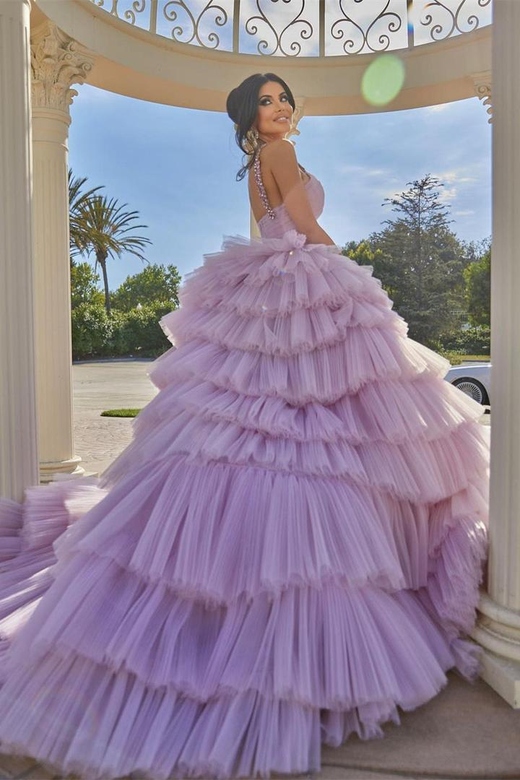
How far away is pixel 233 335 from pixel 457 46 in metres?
3.88

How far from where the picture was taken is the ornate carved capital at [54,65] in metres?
4.27

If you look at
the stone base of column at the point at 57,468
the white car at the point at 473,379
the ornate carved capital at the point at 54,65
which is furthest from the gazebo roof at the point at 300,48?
the white car at the point at 473,379

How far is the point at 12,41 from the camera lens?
9.47 ft

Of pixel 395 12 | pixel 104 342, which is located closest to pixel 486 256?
pixel 104 342

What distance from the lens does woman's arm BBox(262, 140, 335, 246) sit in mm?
2562

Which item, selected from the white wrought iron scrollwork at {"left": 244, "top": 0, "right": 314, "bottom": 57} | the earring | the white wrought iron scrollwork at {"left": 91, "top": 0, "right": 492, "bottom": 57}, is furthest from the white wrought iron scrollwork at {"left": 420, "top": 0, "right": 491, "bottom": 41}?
the earring

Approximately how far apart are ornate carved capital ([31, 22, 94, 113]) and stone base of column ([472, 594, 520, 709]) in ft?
14.2

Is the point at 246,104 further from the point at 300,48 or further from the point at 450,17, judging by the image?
the point at 450,17

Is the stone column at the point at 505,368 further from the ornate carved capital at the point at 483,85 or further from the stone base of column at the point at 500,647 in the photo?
the ornate carved capital at the point at 483,85

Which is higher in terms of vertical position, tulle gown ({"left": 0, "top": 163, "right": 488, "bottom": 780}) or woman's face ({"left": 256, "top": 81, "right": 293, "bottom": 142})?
woman's face ({"left": 256, "top": 81, "right": 293, "bottom": 142})

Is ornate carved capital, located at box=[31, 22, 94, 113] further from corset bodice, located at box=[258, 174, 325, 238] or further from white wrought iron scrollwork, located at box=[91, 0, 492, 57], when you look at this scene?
corset bodice, located at box=[258, 174, 325, 238]

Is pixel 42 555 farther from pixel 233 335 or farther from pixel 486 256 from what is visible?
pixel 486 256

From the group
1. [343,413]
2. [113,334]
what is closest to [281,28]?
[343,413]

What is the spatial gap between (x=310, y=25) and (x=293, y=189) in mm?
3355
